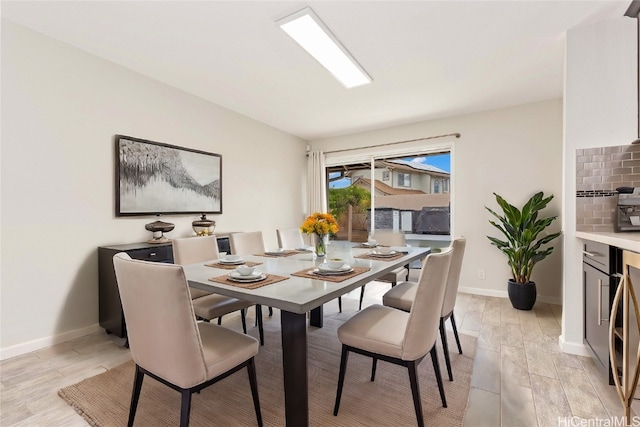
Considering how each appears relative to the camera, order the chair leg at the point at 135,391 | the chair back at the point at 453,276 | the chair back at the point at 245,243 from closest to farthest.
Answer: the chair leg at the point at 135,391 → the chair back at the point at 453,276 → the chair back at the point at 245,243

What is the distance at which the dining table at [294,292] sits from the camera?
130 cm

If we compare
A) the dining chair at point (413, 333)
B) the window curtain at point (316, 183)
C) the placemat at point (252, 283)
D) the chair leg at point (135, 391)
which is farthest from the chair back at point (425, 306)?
the window curtain at point (316, 183)

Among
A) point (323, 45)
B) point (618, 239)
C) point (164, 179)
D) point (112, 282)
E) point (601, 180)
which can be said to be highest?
point (323, 45)

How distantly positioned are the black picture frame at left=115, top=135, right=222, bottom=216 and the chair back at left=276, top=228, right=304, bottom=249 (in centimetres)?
108

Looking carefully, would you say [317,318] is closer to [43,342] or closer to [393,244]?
[393,244]

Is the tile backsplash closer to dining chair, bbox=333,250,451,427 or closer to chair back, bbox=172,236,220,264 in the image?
dining chair, bbox=333,250,451,427

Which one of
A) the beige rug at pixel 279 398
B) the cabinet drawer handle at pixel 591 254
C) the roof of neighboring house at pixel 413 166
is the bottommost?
the beige rug at pixel 279 398

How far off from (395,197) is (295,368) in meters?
3.90

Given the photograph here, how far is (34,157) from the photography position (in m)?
2.31

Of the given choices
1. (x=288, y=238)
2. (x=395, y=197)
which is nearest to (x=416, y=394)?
(x=288, y=238)

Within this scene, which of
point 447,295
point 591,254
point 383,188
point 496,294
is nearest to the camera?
point 447,295

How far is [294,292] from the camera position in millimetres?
1397

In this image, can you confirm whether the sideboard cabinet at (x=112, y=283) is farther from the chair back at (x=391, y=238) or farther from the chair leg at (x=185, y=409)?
the chair back at (x=391, y=238)

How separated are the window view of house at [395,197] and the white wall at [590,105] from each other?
6.71 feet
